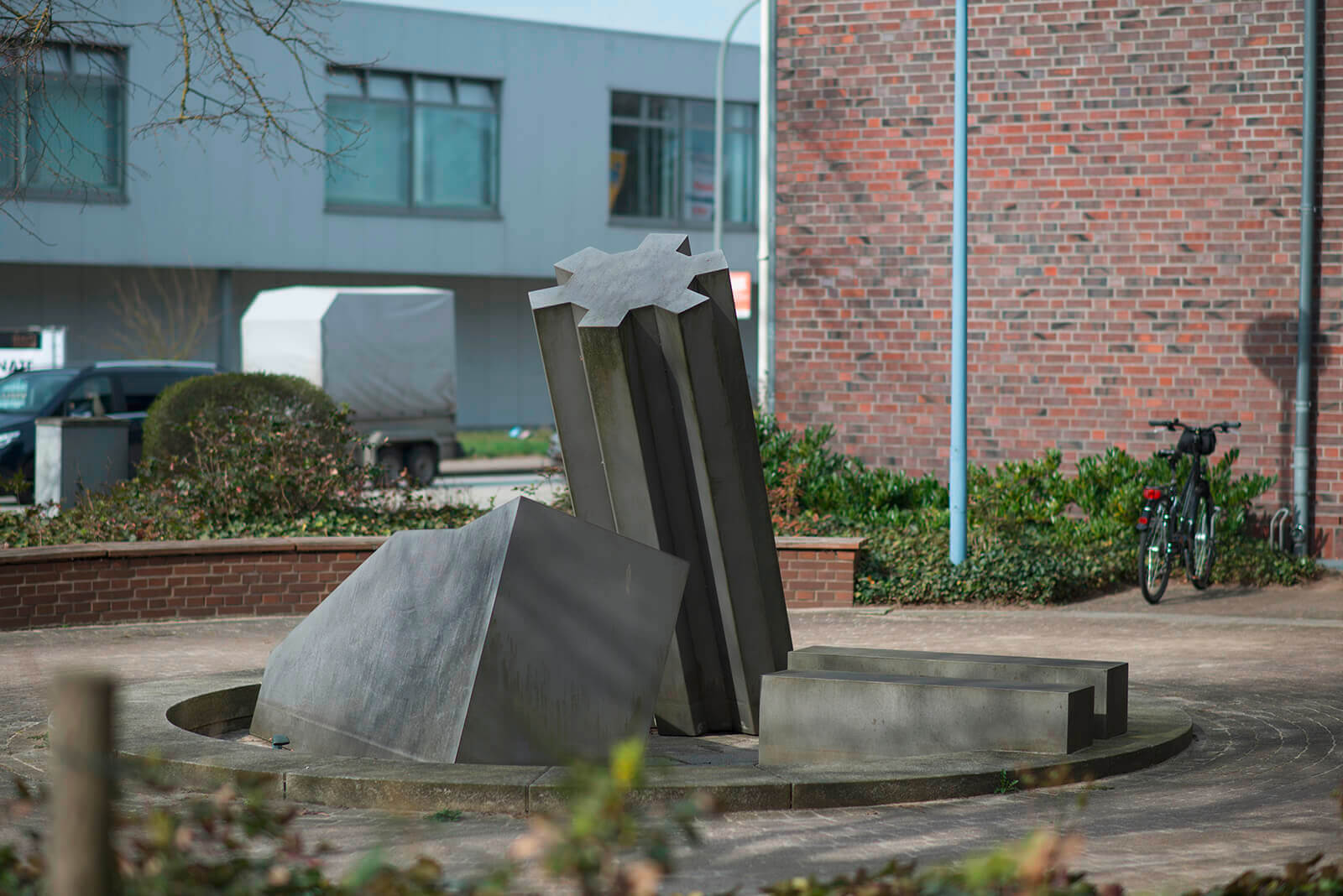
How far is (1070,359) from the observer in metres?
13.8

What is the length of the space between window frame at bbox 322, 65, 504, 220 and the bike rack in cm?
2500

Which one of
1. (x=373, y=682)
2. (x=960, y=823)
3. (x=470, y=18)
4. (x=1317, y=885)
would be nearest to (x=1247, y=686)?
(x=960, y=823)

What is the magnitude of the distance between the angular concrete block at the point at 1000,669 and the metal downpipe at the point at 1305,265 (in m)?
6.63

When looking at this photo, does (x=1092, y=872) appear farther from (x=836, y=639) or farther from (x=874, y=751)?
(x=836, y=639)

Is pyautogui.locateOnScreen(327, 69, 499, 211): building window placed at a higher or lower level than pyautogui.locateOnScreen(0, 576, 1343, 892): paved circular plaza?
higher

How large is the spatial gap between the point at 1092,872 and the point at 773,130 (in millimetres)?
10816

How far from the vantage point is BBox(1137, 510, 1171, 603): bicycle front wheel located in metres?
11.7

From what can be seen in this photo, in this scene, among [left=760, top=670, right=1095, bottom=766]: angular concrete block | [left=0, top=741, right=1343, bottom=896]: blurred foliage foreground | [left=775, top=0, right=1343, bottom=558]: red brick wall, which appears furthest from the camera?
[left=775, top=0, right=1343, bottom=558]: red brick wall

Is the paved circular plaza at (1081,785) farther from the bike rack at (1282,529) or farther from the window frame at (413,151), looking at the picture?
the window frame at (413,151)

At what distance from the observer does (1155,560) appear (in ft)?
38.3

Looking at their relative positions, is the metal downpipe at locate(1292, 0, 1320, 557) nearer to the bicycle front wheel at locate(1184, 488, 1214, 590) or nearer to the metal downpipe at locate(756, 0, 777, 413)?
the bicycle front wheel at locate(1184, 488, 1214, 590)

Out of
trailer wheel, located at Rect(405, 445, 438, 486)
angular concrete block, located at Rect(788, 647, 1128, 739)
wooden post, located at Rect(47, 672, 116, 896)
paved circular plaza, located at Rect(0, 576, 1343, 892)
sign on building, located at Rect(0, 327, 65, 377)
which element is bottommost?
paved circular plaza, located at Rect(0, 576, 1343, 892)

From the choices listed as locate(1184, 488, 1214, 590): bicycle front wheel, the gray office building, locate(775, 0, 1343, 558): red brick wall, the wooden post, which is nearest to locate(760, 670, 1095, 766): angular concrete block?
the wooden post

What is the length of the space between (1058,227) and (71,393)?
512 inches
